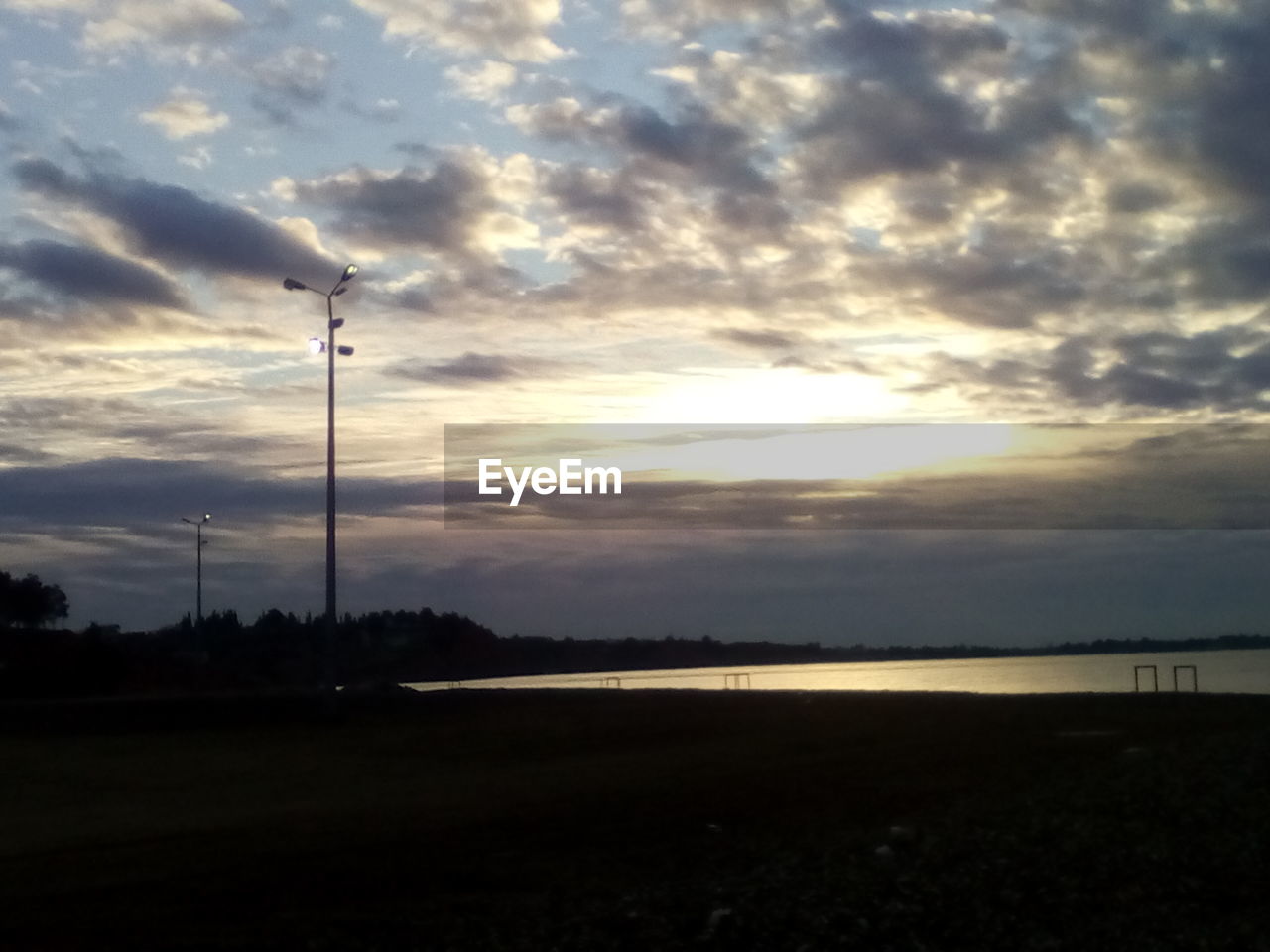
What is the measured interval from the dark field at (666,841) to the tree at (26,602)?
75037 millimetres

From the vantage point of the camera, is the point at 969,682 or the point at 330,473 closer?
the point at 330,473

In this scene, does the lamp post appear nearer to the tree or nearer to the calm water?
the calm water

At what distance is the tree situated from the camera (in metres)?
96.9

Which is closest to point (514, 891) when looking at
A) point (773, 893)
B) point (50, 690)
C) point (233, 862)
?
point (773, 893)

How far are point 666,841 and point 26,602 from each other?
307ft

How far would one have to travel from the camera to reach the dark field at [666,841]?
1058 centimetres

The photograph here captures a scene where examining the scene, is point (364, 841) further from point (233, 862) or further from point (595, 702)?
point (595, 702)

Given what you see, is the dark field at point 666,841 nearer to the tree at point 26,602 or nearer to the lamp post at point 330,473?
the lamp post at point 330,473

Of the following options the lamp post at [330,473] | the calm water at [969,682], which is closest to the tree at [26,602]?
the calm water at [969,682]

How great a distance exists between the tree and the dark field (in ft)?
246

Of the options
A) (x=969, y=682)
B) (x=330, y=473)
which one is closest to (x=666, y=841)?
(x=330, y=473)

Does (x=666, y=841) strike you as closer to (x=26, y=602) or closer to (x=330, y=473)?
(x=330, y=473)

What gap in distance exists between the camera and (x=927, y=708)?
111 ft

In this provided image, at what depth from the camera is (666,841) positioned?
15055mm
